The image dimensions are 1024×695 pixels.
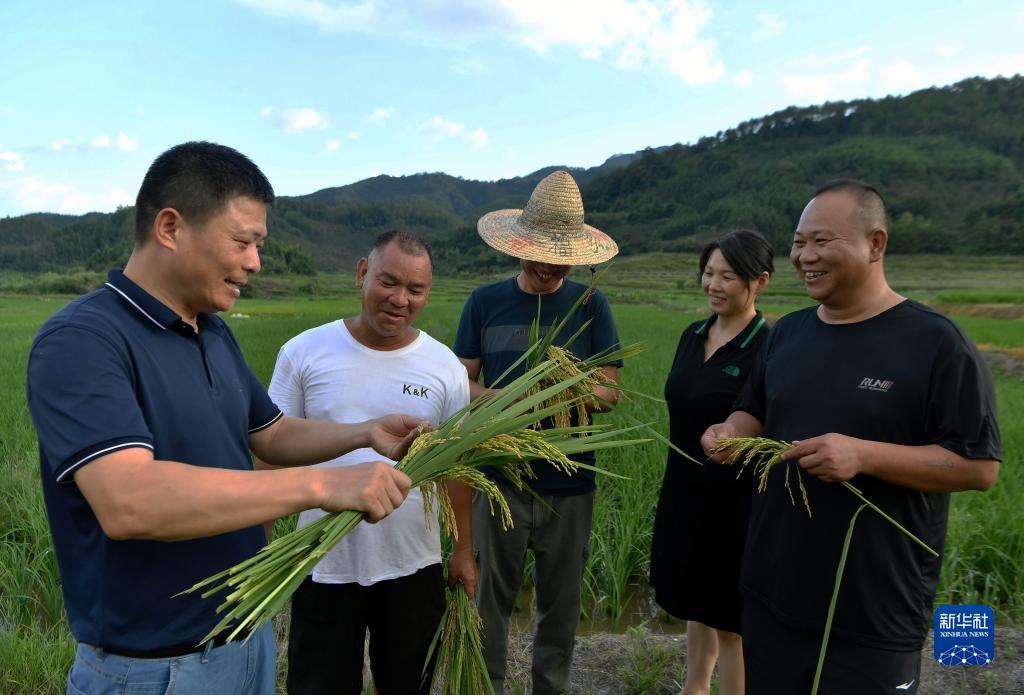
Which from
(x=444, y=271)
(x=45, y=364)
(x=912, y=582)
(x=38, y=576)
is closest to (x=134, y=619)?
(x=45, y=364)

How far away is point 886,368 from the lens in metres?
1.78

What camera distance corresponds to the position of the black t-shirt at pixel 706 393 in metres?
2.52

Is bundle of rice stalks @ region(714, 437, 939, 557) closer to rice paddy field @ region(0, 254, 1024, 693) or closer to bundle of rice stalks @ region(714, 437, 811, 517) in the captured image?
bundle of rice stalks @ region(714, 437, 811, 517)

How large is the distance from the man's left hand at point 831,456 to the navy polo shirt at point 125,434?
1.48 meters

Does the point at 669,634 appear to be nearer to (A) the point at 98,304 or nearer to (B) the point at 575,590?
(B) the point at 575,590

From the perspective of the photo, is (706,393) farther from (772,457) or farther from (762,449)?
(772,457)

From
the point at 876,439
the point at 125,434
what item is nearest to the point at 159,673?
the point at 125,434

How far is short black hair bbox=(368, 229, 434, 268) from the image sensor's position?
2.11 m

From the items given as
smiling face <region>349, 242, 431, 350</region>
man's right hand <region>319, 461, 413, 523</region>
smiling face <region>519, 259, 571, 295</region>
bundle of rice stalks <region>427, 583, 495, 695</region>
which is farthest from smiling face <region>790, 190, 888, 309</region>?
bundle of rice stalks <region>427, 583, 495, 695</region>

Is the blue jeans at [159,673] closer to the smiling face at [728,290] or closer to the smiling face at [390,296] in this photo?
the smiling face at [390,296]


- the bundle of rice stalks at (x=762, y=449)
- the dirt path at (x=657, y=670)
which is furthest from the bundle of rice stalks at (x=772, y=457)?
the dirt path at (x=657, y=670)

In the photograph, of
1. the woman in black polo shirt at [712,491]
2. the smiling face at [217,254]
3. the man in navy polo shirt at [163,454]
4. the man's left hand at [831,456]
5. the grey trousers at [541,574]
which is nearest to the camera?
the man in navy polo shirt at [163,454]

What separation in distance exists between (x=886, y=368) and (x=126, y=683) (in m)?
2.06

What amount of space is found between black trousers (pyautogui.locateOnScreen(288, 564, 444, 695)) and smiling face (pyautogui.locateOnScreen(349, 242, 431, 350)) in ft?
2.62
